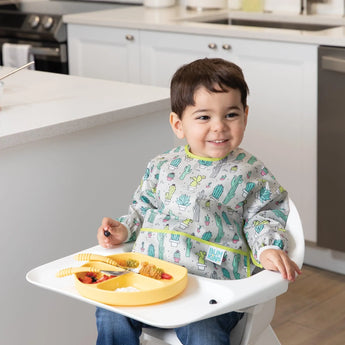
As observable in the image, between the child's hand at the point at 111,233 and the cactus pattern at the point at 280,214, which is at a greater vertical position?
the cactus pattern at the point at 280,214

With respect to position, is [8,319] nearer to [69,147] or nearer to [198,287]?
[69,147]

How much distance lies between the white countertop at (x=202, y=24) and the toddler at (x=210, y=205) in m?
1.31

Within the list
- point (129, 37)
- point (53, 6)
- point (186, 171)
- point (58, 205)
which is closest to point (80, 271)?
point (186, 171)

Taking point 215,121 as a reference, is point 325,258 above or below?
below

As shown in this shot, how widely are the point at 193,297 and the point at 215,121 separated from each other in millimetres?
392

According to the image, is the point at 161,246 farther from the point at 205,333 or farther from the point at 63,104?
the point at 63,104

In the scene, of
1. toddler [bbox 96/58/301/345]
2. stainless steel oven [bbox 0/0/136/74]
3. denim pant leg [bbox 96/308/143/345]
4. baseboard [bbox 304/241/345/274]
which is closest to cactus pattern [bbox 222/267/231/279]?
toddler [bbox 96/58/301/345]

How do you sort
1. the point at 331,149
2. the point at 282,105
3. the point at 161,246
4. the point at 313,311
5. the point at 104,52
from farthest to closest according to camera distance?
the point at 104,52 < the point at 282,105 < the point at 331,149 < the point at 313,311 < the point at 161,246

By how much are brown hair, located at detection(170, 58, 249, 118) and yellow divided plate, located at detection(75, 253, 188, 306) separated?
0.36 metres

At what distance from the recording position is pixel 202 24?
342 centimetres

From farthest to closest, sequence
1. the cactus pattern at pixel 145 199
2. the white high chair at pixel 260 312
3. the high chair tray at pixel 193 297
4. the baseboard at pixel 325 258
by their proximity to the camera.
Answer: the baseboard at pixel 325 258 < the cactus pattern at pixel 145 199 < the white high chair at pixel 260 312 < the high chair tray at pixel 193 297

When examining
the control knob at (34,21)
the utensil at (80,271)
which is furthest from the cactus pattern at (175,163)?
the control knob at (34,21)

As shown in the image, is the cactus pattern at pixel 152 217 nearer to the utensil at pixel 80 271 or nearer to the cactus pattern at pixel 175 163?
the cactus pattern at pixel 175 163

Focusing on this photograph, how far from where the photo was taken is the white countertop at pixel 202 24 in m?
3.02
